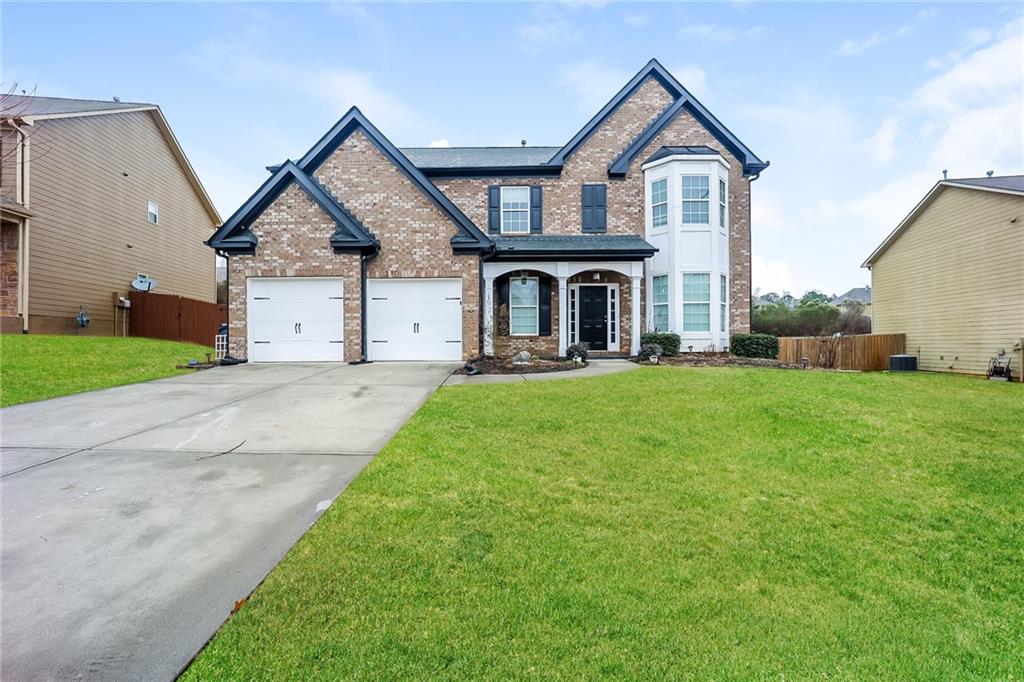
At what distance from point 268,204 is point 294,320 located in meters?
3.34

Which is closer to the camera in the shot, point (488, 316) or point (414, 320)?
point (414, 320)

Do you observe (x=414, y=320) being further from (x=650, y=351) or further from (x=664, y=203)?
(x=664, y=203)

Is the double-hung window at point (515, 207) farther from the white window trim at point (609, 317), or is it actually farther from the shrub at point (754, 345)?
the shrub at point (754, 345)

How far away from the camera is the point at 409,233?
13258 millimetres

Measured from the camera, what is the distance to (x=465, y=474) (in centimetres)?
451

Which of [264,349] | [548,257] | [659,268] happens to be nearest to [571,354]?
[548,257]

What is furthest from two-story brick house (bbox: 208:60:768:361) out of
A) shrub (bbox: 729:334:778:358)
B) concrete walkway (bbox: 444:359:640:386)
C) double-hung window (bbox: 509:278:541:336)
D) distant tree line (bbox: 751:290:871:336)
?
distant tree line (bbox: 751:290:871:336)

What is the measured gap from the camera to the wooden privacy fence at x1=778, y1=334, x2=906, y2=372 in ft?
49.0

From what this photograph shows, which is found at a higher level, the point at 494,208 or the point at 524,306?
the point at 494,208

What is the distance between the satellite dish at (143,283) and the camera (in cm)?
1953

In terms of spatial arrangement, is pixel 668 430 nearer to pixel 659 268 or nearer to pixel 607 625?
pixel 607 625

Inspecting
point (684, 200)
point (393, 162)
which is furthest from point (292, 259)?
point (684, 200)

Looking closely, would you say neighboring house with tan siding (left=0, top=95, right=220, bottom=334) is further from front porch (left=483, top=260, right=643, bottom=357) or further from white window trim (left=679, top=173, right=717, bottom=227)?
white window trim (left=679, top=173, right=717, bottom=227)

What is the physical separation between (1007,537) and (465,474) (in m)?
4.58
